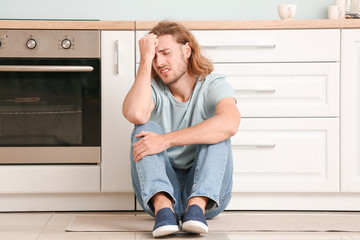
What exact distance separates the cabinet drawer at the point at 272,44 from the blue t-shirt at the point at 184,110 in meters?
0.28

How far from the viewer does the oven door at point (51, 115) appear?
270 cm

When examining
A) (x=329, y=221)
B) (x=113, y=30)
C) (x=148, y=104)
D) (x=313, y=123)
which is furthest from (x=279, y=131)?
(x=113, y=30)

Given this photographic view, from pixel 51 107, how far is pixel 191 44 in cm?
76

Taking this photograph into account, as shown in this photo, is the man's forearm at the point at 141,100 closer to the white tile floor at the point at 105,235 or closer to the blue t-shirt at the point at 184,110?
the blue t-shirt at the point at 184,110

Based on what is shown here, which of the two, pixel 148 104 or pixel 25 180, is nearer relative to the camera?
pixel 148 104

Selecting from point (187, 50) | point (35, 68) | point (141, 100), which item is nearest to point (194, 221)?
point (141, 100)

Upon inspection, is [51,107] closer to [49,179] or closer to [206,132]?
[49,179]

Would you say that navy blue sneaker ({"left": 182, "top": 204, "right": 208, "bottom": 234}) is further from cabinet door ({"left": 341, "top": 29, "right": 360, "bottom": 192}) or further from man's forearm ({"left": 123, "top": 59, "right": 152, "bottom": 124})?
cabinet door ({"left": 341, "top": 29, "right": 360, "bottom": 192})

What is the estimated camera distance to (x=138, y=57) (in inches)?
107

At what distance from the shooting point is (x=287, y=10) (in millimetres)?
2916

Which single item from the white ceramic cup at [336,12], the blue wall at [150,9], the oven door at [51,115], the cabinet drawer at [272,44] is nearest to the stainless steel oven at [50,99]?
the oven door at [51,115]

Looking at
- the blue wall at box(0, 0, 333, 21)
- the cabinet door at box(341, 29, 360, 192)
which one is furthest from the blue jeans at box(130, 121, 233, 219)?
the blue wall at box(0, 0, 333, 21)

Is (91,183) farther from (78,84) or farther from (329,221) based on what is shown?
(329,221)

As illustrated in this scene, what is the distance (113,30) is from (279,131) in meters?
0.94
